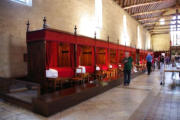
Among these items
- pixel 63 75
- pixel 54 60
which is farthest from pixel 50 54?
pixel 63 75

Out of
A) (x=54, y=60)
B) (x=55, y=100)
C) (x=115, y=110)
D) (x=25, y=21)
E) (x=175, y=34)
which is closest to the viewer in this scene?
(x=55, y=100)

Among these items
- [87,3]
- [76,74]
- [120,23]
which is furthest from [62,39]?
[120,23]

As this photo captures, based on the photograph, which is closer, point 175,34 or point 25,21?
point 25,21

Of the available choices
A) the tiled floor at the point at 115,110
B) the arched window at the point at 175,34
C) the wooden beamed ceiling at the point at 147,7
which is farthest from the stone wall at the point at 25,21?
the arched window at the point at 175,34

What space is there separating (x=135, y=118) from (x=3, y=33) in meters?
4.89

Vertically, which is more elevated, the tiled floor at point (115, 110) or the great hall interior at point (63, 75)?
the great hall interior at point (63, 75)

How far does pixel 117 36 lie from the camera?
45.2 feet

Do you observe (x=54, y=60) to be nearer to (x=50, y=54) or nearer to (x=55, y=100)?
(x=50, y=54)

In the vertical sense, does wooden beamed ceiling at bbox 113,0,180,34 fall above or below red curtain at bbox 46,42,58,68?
above

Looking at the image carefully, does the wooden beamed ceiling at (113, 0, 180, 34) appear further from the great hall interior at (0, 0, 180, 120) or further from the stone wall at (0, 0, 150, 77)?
the great hall interior at (0, 0, 180, 120)

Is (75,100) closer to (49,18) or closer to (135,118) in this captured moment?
(135,118)

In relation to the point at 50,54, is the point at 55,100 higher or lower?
lower

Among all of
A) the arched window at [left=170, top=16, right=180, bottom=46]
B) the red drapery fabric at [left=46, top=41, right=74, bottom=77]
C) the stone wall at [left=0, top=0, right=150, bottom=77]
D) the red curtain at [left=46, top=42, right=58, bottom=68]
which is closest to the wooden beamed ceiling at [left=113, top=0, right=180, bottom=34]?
the arched window at [left=170, top=16, right=180, bottom=46]

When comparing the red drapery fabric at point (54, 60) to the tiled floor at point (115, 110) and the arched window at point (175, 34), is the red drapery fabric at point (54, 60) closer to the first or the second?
the tiled floor at point (115, 110)
